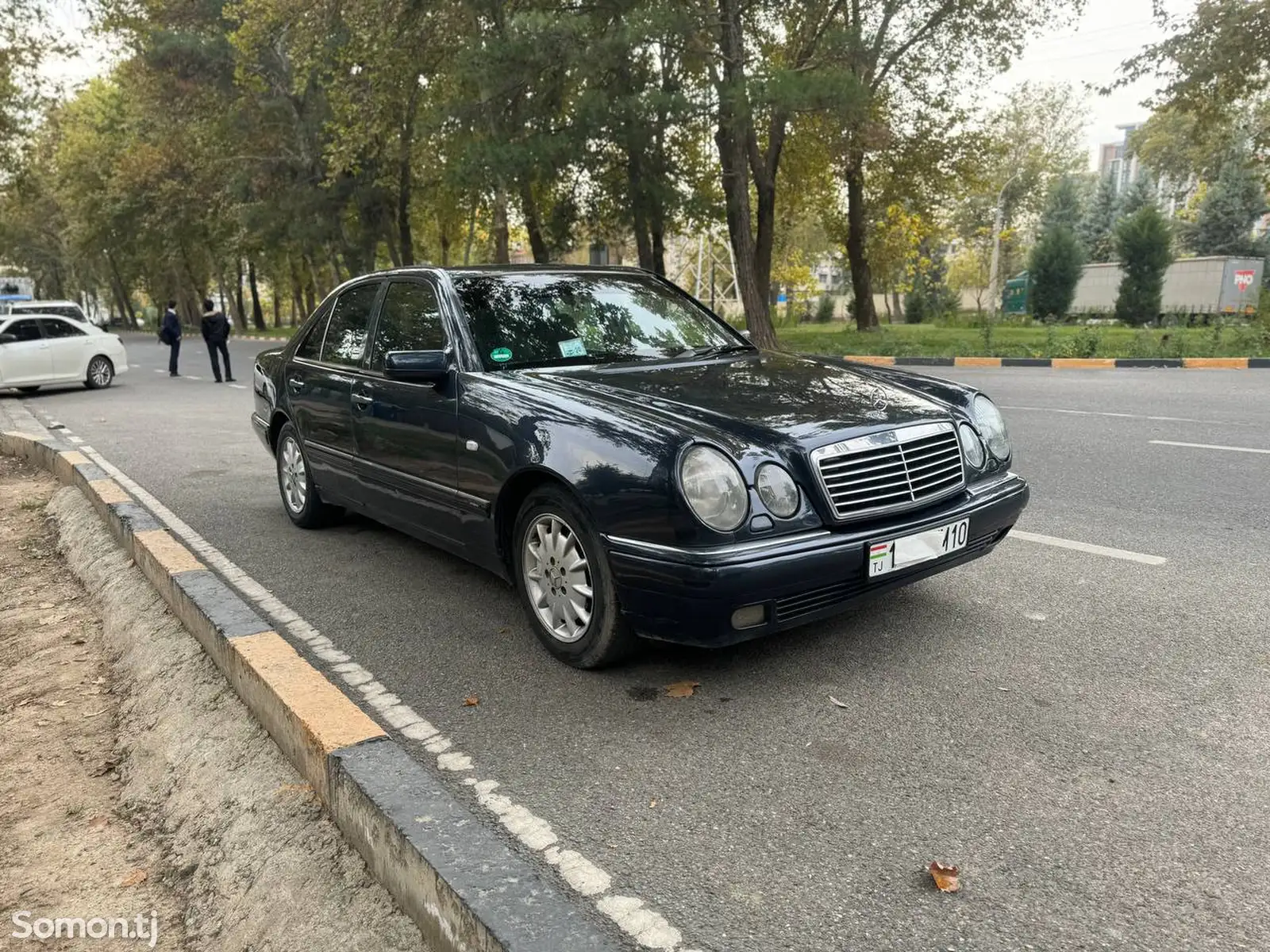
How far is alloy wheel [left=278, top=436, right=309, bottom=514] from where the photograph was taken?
19.2ft

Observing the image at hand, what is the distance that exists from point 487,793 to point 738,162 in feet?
53.5

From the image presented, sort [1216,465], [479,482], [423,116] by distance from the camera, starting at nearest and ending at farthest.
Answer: [479,482] → [1216,465] → [423,116]

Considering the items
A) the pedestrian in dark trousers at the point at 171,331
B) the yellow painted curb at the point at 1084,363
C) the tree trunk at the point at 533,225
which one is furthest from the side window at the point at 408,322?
the pedestrian in dark trousers at the point at 171,331

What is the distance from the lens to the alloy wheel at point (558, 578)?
3486 mm

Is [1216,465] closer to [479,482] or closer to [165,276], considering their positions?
[479,482]

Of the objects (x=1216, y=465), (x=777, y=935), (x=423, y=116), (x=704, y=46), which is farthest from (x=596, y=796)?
(x=423, y=116)

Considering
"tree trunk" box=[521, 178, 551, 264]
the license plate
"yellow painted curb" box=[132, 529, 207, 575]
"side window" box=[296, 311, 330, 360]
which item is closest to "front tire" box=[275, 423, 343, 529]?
"side window" box=[296, 311, 330, 360]

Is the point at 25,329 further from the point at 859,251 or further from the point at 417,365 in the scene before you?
the point at 859,251

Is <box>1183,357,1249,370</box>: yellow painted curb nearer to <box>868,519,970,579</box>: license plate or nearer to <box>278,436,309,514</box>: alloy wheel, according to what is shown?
<box>868,519,970,579</box>: license plate

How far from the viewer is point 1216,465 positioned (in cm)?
689

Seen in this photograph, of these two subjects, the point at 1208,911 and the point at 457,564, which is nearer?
the point at 1208,911

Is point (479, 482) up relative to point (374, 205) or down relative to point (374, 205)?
down

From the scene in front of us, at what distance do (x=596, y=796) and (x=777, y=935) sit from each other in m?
0.75

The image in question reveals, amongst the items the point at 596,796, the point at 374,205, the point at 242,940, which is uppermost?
the point at 374,205
